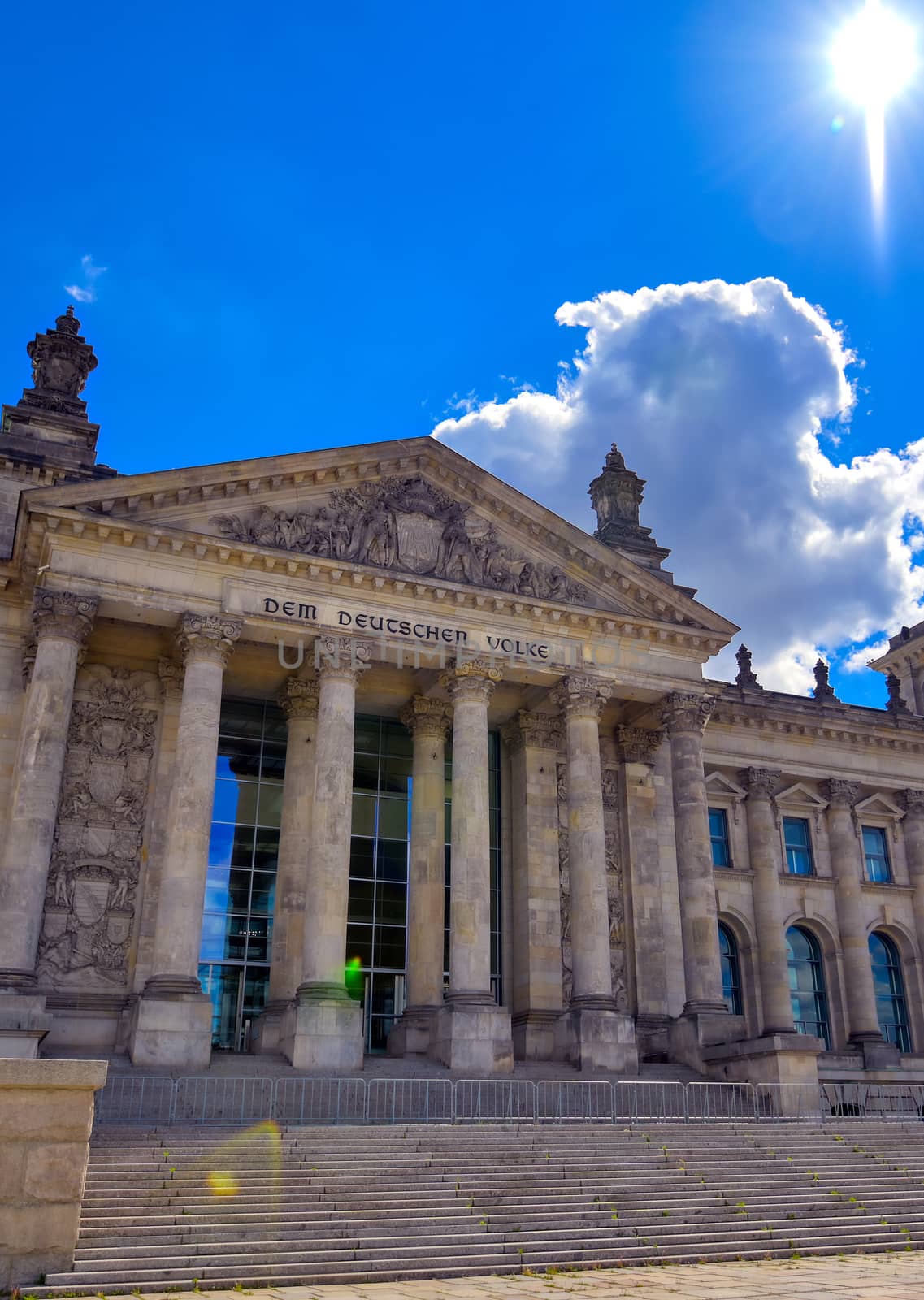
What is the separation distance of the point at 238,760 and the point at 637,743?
12426 mm

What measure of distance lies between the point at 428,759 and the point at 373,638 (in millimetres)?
5058

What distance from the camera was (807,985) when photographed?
1639 inches

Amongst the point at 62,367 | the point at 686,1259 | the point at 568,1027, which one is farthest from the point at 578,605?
the point at 686,1259

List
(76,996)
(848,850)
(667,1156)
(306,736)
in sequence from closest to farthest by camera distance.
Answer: (667,1156) → (76,996) → (306,736) → (848,850)

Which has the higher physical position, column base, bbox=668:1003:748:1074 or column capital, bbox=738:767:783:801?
column capital, bbox=738:767:783:801

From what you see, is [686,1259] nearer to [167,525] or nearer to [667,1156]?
[667,1156]

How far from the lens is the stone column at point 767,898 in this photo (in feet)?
128

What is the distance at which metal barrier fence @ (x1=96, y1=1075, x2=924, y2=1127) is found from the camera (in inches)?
902

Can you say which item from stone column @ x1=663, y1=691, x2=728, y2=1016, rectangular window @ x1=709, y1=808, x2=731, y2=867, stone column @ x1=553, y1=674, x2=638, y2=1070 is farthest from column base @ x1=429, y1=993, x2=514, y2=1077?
rectangular window @ x1=709, y1=808, x2=731, y2=867

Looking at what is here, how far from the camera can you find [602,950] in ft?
103

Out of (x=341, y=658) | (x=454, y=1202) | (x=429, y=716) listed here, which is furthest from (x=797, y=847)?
(x=454, y=1202)

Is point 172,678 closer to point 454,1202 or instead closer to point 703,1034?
point 703,1034

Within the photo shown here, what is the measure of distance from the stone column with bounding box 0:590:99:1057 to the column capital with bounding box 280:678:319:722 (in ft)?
20.1

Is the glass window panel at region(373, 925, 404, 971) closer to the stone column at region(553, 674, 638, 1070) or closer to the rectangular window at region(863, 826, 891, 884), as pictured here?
the stone column at region(553, 674, 638, 1070)
